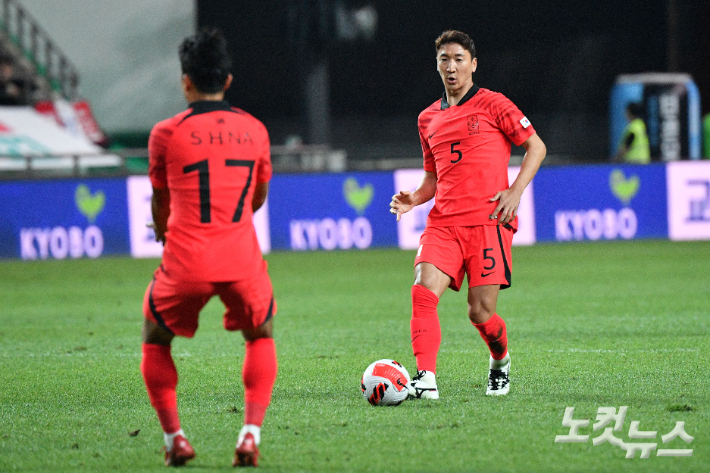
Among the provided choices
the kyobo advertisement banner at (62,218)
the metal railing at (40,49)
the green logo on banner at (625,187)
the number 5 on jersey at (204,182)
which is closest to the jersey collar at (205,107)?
the number 5 on jersey at (204,182)

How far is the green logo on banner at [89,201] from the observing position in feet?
46.3

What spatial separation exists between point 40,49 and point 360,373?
74.9ft

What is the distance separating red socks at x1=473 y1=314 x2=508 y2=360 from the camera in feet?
15.6

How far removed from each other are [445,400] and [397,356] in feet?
4.75

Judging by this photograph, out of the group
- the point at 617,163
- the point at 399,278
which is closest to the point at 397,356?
the point at 399,278

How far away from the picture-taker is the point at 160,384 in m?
3.51

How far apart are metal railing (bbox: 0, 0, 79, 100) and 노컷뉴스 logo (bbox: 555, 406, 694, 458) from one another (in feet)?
72.5

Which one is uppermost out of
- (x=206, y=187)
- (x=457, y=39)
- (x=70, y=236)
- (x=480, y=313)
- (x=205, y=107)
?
(x=457, y=39)

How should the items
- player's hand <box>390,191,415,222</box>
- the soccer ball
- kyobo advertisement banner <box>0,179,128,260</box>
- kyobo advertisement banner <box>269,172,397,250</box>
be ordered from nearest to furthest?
the soccer ball < player's hand <box>390,191,415,222</box> < kyobo advertisement banner <box>0,179,128,260</box> < kyobo advertisement banner <box>269,172,397,250</box>

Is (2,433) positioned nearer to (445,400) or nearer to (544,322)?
(445,400)

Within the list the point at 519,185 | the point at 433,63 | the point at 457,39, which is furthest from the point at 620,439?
the point at 433,63

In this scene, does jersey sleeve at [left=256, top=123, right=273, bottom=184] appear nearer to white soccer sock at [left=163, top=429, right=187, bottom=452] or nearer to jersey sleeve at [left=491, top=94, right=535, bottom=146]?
white soccer sock at [left=163, top=429, right=187, bottom=452]

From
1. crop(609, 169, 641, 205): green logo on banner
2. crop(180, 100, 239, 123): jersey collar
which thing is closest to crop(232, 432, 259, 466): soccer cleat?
crop(180, 100, 239, 123): jersey collar

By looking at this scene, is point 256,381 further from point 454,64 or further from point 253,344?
point 454,64
